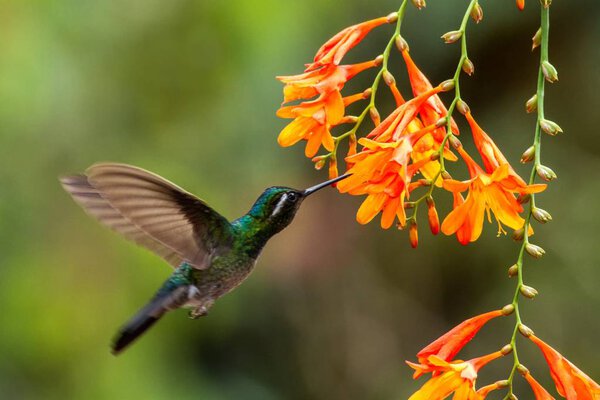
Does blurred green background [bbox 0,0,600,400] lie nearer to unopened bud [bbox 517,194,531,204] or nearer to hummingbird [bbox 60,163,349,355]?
hummingbird [bbox 60,163,349,355]

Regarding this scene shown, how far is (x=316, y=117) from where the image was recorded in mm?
1709

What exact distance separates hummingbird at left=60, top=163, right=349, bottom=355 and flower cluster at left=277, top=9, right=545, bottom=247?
0.14m

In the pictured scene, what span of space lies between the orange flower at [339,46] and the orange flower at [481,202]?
1.06 feet

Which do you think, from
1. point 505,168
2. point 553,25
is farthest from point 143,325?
point 553,25

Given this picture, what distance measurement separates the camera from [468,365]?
1620mm

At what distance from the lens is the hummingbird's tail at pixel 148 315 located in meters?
Answer: 2.00

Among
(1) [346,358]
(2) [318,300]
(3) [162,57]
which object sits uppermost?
(3) [162,57]

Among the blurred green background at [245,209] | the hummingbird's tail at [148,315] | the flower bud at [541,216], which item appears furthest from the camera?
the blurred green background at [245,209]

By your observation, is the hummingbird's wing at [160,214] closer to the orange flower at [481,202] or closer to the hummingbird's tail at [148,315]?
the hummingbird's tail at [148,315]

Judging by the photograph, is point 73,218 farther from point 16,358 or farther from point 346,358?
point 346,358

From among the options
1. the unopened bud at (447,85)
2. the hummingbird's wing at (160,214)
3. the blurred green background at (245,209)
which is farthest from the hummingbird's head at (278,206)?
the blurred green background at (245,209)

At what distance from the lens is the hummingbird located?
1.90m

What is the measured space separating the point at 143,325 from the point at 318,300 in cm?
279

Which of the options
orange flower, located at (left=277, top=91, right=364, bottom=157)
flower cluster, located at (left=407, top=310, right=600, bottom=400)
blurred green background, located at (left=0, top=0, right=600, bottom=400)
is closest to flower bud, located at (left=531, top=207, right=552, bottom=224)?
flower cluster, located at (left=407, top=310, right=600, bottom=400)
